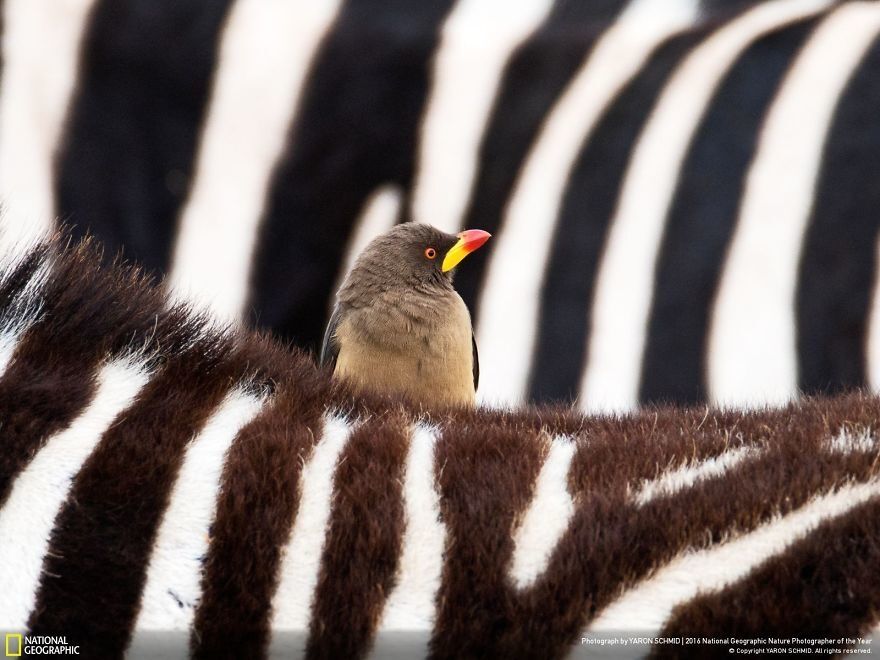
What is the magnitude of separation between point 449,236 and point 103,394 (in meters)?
0.56

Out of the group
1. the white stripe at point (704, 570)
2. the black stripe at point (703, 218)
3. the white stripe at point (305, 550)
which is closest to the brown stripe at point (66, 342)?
the white stripe at point (305, 550)

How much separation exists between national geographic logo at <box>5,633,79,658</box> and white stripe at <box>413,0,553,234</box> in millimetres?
692

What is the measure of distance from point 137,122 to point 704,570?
0.76 m

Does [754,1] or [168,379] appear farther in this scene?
[754,1]

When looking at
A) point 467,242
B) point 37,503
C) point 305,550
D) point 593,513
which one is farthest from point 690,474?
point 467,242

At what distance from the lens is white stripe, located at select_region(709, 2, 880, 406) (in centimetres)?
103

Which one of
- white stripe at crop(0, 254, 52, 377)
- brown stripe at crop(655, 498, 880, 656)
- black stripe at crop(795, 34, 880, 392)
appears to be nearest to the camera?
brown stripe at crop(655, 498, 880, 656)

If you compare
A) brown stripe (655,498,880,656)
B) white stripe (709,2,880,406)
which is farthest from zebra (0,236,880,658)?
white stripe (709,2,880,406)

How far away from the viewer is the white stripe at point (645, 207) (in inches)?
41.2

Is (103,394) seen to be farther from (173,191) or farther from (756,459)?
(173,191)

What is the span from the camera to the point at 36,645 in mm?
465

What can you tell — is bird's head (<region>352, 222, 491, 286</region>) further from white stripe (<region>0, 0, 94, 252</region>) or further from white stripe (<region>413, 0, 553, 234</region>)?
white stripe (<region>0, 0, 94, 252</region>)

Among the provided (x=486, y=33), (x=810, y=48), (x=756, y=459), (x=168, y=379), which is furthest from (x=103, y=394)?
(x=810, y=48)

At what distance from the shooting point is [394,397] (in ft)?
2.10
